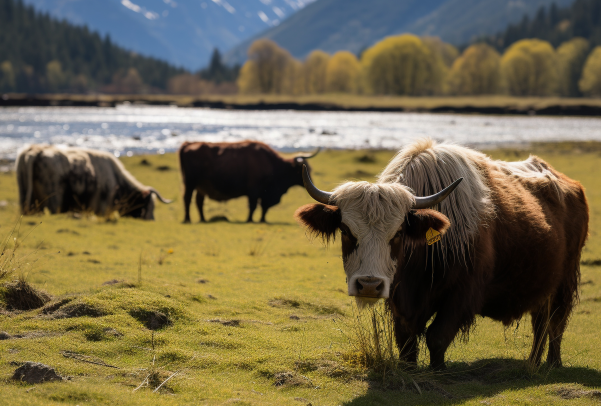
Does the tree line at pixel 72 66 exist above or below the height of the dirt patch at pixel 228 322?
above

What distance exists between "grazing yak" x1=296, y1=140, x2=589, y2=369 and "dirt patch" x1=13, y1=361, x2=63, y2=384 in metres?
2.16

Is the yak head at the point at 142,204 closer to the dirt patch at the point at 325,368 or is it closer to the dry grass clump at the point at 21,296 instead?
the dry grass clump at the point at 21,296

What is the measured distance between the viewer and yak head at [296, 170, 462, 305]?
4.44 m

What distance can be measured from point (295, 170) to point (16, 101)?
108023mm

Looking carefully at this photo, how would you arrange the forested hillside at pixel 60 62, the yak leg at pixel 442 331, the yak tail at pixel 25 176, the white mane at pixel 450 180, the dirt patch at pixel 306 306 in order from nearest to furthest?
the yak leg at pixel 442 331
the white mane at pixel 450 180
the dirt patch at pixel 306 306
the yak tail at pixel 25 176
the forested hillside at pixel 60 62

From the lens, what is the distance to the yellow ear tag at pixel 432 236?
4.63m

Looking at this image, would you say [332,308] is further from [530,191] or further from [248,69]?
[248,69]

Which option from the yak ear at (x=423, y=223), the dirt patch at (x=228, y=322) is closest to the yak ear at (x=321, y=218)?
the yak ear at (x=423, y=223)

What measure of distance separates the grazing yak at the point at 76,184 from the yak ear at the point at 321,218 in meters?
10.5

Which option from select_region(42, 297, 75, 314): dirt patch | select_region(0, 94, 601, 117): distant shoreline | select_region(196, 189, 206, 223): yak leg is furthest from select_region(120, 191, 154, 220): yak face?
select_region(0, 94, 601, 117): distant shoreline

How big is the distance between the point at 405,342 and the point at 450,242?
3.13ft

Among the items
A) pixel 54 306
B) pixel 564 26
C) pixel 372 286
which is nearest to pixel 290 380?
pixel 372 286

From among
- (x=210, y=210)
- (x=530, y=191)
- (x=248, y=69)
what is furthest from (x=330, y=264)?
(x=248, y=69)

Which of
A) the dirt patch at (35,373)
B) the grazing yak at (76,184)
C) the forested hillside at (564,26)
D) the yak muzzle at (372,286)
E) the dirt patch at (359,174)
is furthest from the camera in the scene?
the forested hillside at (564,26)
